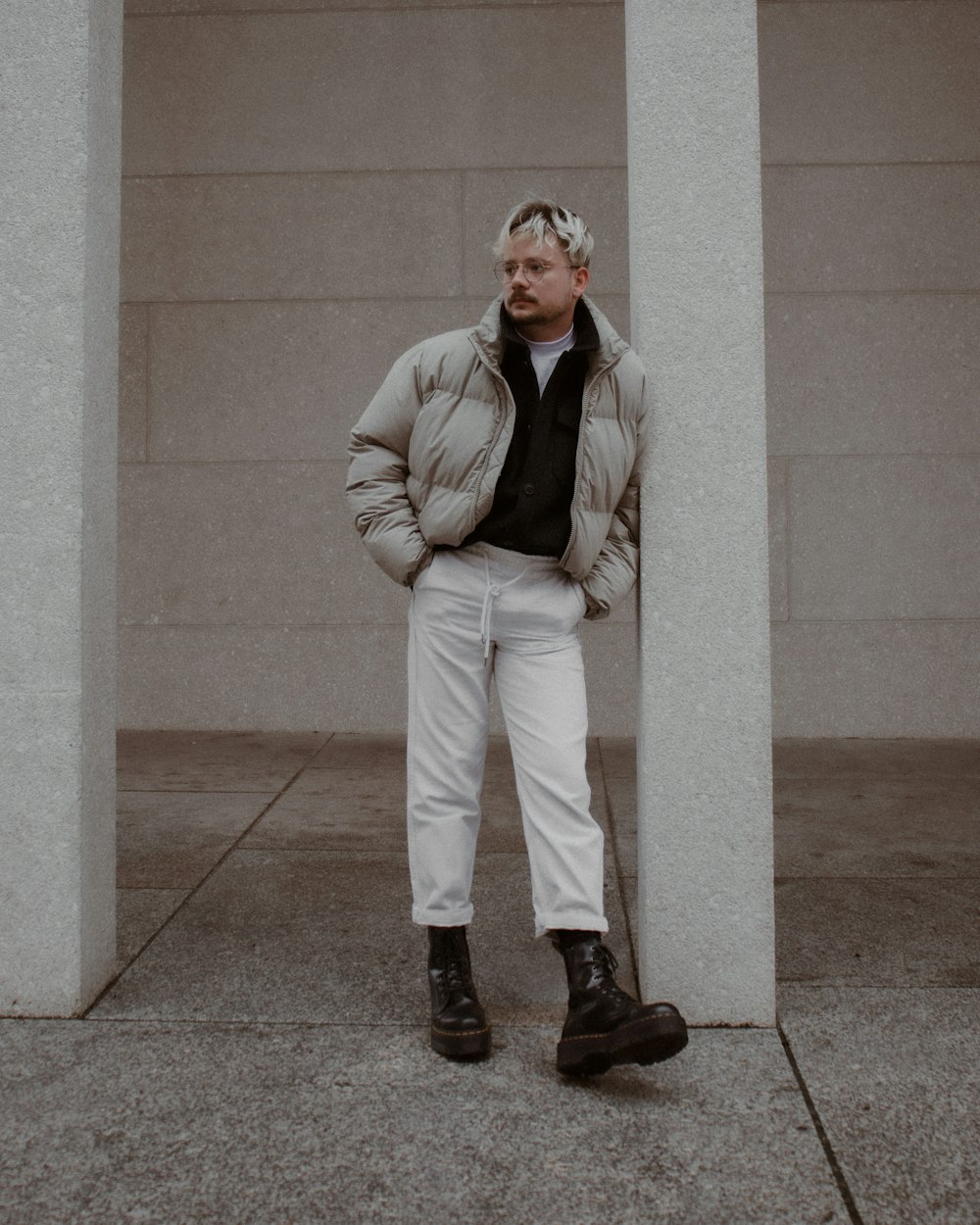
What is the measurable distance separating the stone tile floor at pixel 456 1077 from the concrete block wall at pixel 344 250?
2.75 metres

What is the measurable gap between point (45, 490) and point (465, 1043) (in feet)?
6.03

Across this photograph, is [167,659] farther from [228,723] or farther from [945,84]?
[945,84]

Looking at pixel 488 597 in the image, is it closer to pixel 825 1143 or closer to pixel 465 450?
pixel 465 450

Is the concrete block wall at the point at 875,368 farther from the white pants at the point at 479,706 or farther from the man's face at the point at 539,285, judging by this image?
the man's face at the point at 539,285

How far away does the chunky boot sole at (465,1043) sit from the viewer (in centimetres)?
266

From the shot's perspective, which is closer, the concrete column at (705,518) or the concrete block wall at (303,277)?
the concrete column at (705,518)

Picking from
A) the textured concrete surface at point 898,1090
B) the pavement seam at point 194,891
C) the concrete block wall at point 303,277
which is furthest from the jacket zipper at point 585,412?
the concrete block wall at point 303,277

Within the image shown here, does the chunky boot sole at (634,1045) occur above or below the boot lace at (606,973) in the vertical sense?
below

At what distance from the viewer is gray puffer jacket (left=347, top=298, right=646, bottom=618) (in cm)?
275

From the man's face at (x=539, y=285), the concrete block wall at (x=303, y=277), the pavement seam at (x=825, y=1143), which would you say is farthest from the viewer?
the concrete block wall at (x=303, y=277)

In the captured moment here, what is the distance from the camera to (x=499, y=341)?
274 centimetres

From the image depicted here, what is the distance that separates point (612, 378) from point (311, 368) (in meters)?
4.73

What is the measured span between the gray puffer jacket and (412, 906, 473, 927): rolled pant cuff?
909 mm

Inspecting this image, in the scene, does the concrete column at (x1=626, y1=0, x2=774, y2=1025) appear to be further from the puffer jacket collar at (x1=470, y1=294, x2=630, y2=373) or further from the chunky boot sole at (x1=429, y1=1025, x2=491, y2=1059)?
the chunky boot sole at (x1=429, y1=1025, x2=491, y2=1059)
